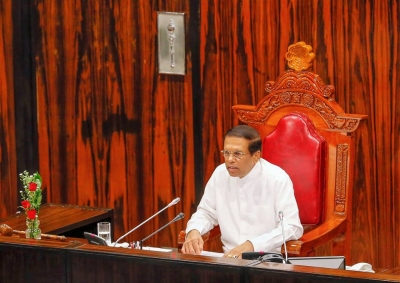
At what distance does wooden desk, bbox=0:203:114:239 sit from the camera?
4.12 m

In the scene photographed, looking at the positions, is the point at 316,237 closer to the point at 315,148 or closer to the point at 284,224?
the point at 284,224

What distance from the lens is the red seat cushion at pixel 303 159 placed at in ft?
13.6

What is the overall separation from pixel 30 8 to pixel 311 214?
209 centimetres

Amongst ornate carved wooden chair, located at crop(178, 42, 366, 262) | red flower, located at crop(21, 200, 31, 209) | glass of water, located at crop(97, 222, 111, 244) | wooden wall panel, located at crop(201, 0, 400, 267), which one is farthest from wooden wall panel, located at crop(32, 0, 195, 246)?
red flower, located at crop(21, 200, 31, 209)

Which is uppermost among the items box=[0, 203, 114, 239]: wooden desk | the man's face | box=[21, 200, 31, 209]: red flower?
the man's face

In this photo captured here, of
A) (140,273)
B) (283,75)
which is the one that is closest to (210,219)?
(283,75)

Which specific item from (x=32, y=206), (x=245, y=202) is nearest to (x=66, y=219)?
(x=32, y=206)

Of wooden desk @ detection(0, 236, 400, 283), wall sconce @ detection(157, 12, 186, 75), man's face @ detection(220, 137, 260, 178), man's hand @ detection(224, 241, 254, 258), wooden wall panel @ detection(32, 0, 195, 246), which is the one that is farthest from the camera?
wooden wall panel @ detection(32, 0, 195, 246)

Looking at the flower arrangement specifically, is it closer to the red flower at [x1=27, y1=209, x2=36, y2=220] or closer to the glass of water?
the red flower at [x1=27, y1=209, x2=36, y2=220]

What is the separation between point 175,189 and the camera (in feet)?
16.7

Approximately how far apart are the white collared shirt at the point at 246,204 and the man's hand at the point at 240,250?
0.17 meters

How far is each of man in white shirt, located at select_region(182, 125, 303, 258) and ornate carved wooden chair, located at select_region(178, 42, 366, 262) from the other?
0.11 metres

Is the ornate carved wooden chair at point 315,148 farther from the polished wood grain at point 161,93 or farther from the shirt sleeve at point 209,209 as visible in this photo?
the polished wood grain at point 161,93

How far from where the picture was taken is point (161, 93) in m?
5.05
